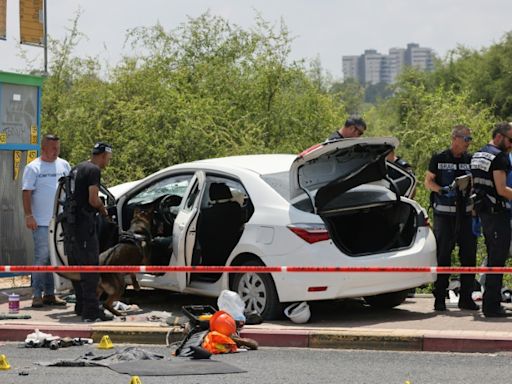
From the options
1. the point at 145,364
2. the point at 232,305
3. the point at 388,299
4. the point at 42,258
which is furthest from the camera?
the point at 42,258

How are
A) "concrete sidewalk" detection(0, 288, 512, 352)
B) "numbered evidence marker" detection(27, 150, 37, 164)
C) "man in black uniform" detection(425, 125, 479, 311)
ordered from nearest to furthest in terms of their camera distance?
"concrete sidewalk" detection(0, 288, 512, 352) < "man in black uniform" detection(425, 125, 479, 311) < "numbered evidence marker" detection(27, 150, 37, 164)

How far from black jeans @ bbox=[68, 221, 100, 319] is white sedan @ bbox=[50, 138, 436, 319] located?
0.59 m

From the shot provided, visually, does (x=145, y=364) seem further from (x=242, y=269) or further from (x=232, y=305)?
(x=242, y=269)

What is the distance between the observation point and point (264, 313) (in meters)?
10.7

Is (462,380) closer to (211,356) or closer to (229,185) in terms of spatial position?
(211,356)

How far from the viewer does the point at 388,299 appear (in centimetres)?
1158

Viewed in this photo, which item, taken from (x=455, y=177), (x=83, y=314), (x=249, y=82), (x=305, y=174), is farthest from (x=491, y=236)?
(x=249, y=82)

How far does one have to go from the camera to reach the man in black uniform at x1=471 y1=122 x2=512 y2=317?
1059cm

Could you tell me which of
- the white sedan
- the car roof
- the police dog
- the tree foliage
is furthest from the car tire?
the tree foliage

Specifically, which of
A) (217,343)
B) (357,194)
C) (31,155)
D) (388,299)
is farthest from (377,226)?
(31,155)

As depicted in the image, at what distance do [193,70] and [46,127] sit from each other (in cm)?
380

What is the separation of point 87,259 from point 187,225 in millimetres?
1014

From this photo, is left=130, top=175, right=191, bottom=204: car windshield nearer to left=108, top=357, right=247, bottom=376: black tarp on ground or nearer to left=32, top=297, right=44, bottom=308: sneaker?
left=32, top=297, right=44, bottom=308: sneaker

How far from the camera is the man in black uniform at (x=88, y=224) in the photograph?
1101cm
